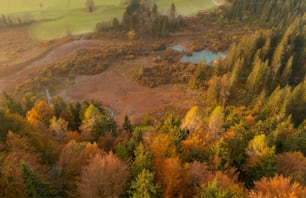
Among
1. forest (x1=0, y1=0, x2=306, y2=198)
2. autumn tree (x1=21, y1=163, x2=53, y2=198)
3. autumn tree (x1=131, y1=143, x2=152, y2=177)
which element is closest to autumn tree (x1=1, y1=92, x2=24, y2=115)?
forest (x1=0, y1=0, x2=306, y2=198)

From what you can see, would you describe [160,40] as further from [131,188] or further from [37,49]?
[131,188]

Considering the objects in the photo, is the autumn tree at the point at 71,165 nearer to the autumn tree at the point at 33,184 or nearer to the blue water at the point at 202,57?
the autumn tree at the point at 33,184

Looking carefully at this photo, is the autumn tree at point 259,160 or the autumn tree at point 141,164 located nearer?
the autumn tree at point 141,164

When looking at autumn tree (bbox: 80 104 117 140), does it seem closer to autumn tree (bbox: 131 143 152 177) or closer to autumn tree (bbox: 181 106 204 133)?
autumn tree (bbox: 181 106 204 133)

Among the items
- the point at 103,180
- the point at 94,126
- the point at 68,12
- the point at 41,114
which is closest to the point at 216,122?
the point at 94,126

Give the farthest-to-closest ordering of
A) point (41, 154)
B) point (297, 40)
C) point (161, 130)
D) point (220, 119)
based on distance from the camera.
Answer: point (297, 40)
point (220, 119)
point (161, 130)
point (41, 154)

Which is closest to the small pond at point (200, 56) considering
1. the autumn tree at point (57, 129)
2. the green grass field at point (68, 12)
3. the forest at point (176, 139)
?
the forest at point (176, 139)

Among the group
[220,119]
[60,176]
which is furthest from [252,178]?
[60,176]

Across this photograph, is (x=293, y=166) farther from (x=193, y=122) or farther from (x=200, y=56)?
(x=200, y=56)
